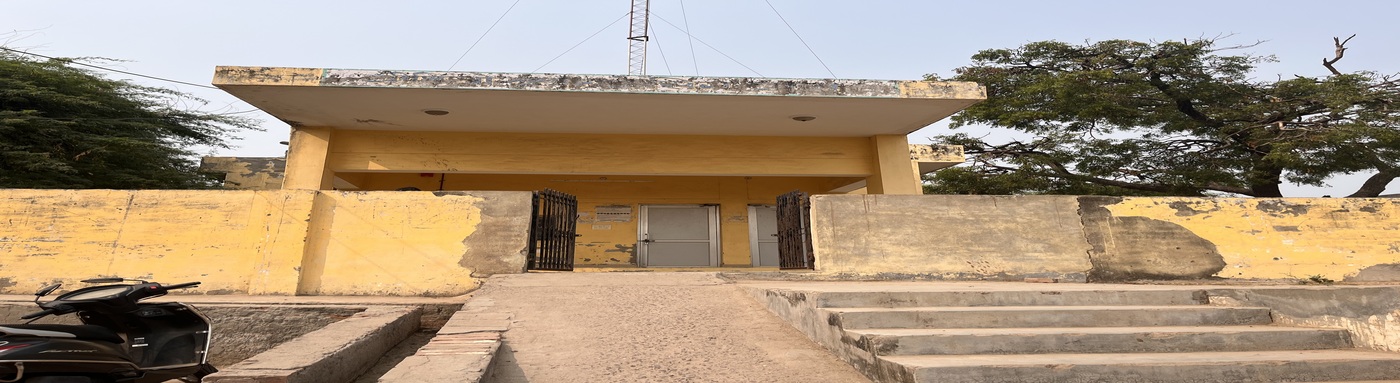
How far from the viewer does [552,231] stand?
24.6ft

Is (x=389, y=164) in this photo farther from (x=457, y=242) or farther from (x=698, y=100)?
(x=698, y=100)

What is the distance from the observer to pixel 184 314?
165 inches

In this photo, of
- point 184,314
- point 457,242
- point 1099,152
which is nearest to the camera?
point 184,314

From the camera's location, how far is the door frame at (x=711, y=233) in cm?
1167

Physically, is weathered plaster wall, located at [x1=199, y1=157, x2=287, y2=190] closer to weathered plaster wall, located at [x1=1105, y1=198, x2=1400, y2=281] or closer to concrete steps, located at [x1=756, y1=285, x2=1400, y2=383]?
concrete steps, located at [x1=756, y1=285, x2=1400, y2=383]

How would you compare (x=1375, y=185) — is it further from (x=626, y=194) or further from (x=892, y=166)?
(x=626, y=194)

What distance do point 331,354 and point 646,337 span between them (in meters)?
1.80

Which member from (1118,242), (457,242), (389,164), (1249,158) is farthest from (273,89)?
(1249,158)

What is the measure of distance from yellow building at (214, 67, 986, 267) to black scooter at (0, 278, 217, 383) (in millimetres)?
4214

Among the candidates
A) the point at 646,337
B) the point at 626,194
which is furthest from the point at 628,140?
the point at 646,337

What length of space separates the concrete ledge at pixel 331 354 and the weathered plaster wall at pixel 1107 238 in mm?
4307

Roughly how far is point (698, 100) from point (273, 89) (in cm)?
534

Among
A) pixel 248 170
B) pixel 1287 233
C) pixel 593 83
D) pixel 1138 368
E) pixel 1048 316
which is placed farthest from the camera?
pixel 248 170

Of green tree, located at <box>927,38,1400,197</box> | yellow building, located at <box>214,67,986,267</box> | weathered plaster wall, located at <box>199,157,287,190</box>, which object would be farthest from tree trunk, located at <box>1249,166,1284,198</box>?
weathered plaster wall, located at <box>199,157,287,190</box>
